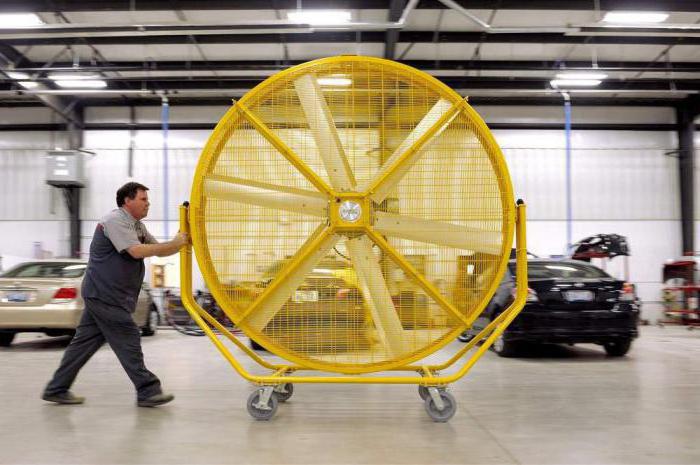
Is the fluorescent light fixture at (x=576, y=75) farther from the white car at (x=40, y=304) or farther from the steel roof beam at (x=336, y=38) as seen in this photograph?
the white car at (x=40, y=304)

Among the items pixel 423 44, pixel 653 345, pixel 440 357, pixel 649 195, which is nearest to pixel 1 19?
pixel 423 44

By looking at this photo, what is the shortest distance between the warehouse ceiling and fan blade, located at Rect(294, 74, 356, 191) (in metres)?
5.72

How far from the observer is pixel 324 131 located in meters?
3.59

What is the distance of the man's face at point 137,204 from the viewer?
14.6ft

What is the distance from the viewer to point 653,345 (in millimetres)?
8992

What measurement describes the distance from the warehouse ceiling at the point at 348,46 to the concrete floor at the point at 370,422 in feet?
19.0

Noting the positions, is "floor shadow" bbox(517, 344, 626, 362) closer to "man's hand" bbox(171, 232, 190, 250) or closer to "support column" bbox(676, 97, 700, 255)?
"man's hand" bbox(171, 232, 190, 250)

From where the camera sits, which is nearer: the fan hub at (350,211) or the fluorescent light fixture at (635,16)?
the fan hub at (350,211)

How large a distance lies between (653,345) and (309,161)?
25.0 ft

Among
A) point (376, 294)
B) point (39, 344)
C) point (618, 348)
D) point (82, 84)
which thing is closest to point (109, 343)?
point (376, 294)

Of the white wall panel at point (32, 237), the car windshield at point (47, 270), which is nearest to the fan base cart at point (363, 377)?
the car windshield at point (47, 270)

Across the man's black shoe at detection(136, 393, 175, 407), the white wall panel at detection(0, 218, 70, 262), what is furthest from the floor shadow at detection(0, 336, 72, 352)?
the white wall panel at detection(0, 218, 70, 262)

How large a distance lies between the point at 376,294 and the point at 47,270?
22.4 feet

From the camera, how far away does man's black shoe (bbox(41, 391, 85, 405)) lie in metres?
4.45
